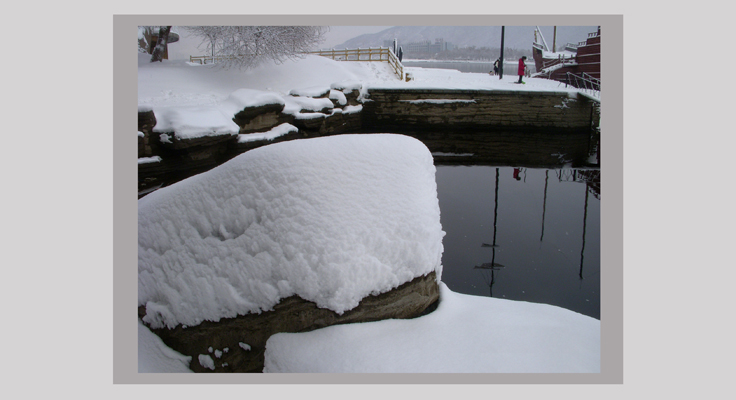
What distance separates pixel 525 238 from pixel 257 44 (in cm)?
972

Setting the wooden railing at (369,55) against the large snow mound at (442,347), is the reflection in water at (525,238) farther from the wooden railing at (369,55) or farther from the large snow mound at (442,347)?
the wooden railing at (369,55)

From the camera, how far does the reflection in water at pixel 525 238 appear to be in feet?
13.7

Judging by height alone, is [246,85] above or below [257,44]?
below

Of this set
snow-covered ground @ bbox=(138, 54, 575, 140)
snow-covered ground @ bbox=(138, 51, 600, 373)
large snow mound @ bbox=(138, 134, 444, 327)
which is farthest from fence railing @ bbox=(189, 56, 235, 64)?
large snow mound @ bbox=(138, 134, 444, 327)

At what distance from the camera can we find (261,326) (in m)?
2.25

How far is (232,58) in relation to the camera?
12375 millimetres

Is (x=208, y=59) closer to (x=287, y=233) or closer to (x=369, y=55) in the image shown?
(x=369, y=55)

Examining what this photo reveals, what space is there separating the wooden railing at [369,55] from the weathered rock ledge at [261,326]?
1474 centimetres

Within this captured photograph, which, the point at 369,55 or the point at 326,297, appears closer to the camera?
the point at 326,297

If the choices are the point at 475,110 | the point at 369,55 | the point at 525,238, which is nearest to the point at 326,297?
the point at 525,238

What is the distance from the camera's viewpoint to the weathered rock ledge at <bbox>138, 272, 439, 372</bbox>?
86.4 inches

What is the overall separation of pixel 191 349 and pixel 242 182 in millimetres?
957

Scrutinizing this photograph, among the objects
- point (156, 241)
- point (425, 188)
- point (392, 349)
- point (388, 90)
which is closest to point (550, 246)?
point (425, 188)

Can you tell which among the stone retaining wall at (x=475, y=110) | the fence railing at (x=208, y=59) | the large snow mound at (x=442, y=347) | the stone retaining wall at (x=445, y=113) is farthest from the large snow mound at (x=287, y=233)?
the fence railing at (x=208, y=59)
